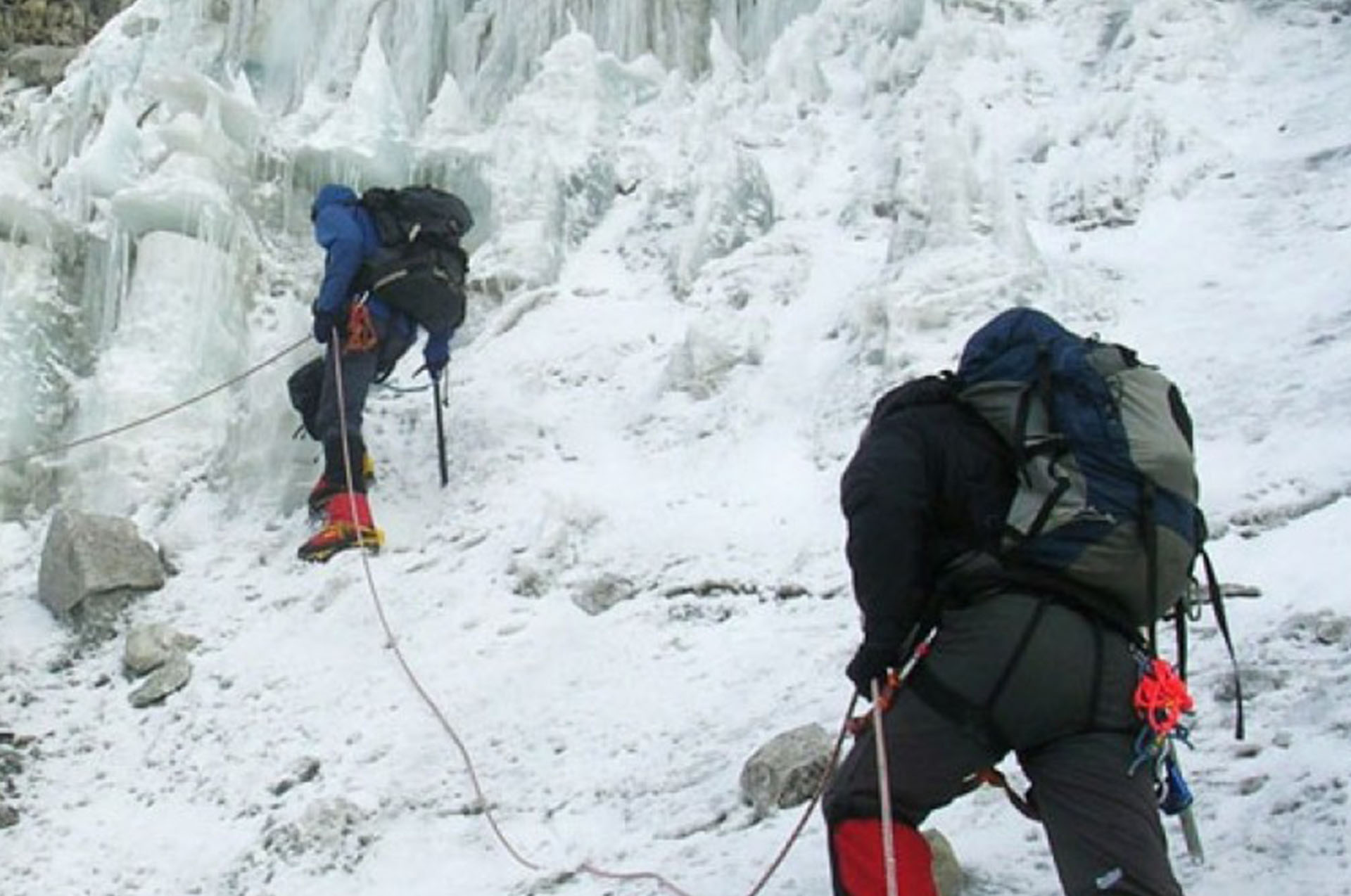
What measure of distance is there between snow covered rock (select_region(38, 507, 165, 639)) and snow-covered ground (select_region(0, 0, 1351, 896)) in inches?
7.6

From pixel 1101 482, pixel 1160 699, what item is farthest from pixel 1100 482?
pixel 1160 699

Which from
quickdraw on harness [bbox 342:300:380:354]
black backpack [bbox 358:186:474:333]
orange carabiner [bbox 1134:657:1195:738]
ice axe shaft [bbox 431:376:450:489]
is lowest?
ice axe shaft [bbox 431:376:450:489]

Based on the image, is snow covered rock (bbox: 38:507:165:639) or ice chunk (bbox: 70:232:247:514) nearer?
snow covered rock (bbox: 38:507:165:639)

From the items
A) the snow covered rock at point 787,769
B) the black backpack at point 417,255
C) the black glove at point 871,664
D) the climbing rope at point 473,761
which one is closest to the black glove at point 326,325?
the climbing rope at point 473,761

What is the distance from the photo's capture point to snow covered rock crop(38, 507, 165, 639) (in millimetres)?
7762

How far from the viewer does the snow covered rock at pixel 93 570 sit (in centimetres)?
776

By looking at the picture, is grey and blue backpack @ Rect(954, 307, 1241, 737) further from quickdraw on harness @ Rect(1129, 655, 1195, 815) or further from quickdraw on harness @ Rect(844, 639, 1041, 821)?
quickdraw on harness @ Rect(844, 639, 1041, 821)

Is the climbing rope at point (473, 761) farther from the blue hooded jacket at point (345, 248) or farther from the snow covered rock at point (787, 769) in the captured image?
the blue hooded jacket at point (345, 248)

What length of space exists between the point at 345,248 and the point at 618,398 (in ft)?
6.22

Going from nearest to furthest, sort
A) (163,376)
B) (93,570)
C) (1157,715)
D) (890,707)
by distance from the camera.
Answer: (1157,715) < (890,707) < (93,570) < (163,376)

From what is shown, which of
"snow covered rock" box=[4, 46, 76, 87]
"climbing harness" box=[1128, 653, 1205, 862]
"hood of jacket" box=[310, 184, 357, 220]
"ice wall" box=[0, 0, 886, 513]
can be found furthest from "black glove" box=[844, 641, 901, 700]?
"snow covered rock" box=[4, 46, 76, 87]

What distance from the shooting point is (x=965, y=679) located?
3217 mm

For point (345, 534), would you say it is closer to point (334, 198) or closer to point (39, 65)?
point (334, 198)

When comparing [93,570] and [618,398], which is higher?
[618,398]
